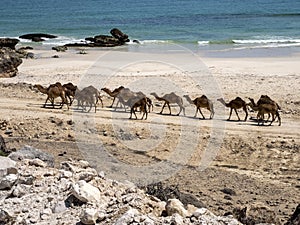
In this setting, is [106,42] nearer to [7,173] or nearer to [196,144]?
[196,144]

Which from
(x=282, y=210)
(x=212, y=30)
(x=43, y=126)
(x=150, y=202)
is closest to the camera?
(x=150, y=202)

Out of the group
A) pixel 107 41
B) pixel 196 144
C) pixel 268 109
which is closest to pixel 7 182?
pixel 196 144

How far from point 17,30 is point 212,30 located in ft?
52.7

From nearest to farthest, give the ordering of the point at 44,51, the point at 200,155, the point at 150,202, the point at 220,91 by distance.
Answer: the point at 150,202, the point at 200,155, the point at 220,91, the point at 44,51

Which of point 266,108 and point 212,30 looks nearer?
point 266,108

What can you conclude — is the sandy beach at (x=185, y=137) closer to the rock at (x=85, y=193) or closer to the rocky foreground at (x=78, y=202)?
the rocky foreground at (x=78, y=202)

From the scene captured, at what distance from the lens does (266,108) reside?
15.2 metres

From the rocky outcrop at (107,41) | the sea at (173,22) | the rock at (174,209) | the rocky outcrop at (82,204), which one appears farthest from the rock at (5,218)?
the sea at (173,22)

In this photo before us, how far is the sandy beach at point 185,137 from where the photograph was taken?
32.7ft

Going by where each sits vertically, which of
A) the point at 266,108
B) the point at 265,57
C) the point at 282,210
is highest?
the point at 265,57

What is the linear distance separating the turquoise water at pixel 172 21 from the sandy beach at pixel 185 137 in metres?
19.3

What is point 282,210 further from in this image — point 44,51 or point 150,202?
point 44,51

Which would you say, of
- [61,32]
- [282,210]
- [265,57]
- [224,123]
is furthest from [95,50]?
[282,210]

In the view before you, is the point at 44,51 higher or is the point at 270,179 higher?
the point at 44,51
